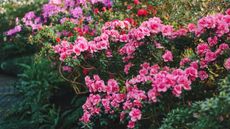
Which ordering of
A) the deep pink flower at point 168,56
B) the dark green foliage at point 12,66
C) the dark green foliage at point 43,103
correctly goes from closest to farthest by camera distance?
the deep pink flower at point 168,56 → the dark green foliage at point 43,103 → the dark green foliage at point 12,66

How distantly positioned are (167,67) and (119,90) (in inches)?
27.5

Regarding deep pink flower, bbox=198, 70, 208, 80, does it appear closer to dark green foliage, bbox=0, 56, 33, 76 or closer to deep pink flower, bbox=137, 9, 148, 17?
deep pink flower, bbox=137, 9, 148, 17

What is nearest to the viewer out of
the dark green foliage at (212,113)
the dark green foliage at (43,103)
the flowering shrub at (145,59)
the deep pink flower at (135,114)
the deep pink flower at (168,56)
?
the dark green foliage at (212,113)

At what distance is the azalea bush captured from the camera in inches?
202

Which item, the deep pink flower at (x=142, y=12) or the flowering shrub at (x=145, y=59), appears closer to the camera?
the flowering shrub at (x=145, y=59)

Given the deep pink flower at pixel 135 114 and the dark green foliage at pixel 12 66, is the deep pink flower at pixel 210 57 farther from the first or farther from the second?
the dark green foliage at pixel 12 66

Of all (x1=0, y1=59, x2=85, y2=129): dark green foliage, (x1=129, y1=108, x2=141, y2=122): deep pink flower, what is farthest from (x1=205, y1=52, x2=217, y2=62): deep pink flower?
(x1=0, y1=59, x2=85, y2=129): dark green foliage

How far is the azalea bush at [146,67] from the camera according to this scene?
202 inches

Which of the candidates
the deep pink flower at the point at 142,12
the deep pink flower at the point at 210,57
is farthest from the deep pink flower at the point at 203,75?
the deep pink flower at the point at 142,12

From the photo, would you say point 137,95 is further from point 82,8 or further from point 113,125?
point 82,8

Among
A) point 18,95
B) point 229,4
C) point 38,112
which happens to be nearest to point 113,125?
point 38,112

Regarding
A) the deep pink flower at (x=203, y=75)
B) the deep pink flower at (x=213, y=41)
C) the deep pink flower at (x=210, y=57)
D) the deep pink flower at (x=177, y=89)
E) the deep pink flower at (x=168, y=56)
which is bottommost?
the deep pink flower at (x=177, y=89)

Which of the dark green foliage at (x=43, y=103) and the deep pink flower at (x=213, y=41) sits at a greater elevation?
the deep pink flower at (x=213, y=41)

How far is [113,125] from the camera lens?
6.15m
